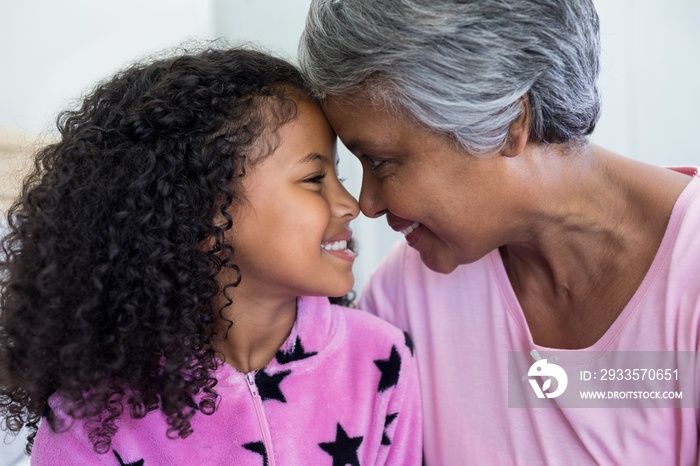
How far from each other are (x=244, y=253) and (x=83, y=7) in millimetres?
1029

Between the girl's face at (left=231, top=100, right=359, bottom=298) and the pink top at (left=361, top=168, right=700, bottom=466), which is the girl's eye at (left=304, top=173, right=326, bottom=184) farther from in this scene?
the pink top at (left=361, top=168, right=700, bottom=466)

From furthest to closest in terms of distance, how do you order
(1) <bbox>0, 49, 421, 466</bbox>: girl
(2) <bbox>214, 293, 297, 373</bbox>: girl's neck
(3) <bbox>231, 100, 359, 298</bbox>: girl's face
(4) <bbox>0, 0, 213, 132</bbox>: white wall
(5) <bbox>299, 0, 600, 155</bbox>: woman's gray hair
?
(4) <bbox>0, 0, 213, 132</bbox>: white wall, (2) <bbox>214, 293, 297, 373</bbox>: girl's neck, (3) <bbox>231, 100, 359, 298</bbox>: girl's face, (1) <bbox>0, 49, 421, 466</bbox>: girl, (5) <bbox>299, 0, 600, 155</bbox>: woman's gray hair

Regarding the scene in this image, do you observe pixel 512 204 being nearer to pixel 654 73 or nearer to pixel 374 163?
pixel 374 163

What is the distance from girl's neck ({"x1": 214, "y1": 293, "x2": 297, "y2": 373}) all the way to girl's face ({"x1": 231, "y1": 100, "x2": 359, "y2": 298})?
0.24ft

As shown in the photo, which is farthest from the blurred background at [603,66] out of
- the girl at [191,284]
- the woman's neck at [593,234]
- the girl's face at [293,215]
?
the woman's neck at [593,234]

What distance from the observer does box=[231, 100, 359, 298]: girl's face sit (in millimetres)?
1285

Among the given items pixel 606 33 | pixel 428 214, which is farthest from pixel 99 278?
pixel 606 33

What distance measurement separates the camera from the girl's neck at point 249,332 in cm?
139

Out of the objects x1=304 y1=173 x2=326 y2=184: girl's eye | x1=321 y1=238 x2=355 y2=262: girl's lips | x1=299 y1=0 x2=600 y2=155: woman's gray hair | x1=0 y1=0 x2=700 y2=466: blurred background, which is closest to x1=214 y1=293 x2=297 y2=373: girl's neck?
x1=321 y1=238 x2=355 y2=262: girl's lips

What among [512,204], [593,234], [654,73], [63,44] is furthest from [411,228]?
[63,44]

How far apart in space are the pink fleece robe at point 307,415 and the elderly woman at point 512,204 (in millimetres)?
109

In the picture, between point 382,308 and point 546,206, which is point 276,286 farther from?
point 546,206

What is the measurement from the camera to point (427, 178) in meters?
1.20

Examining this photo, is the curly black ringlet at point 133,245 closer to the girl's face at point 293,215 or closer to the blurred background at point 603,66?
the girl's face at point 293,215
